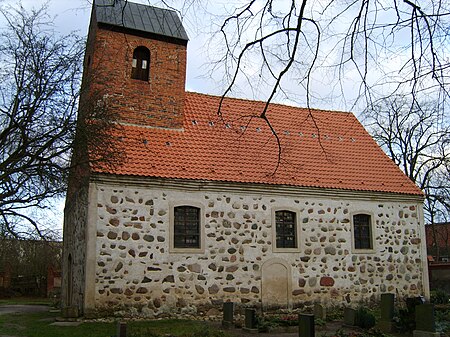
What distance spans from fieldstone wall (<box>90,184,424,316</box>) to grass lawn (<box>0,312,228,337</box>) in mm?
967

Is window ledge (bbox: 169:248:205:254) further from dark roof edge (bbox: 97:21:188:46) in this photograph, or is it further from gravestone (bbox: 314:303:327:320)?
dark roof edge (bbox: 97:21:188:46)

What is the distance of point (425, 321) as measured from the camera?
1041 centimetres

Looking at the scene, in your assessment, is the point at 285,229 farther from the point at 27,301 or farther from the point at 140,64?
the point at 27,301

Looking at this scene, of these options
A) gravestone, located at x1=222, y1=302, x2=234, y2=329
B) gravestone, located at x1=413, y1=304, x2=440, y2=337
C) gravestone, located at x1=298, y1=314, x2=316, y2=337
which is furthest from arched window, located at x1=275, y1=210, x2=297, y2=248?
gravestone, located at x1=298, y1=314, x2=316, y2=337

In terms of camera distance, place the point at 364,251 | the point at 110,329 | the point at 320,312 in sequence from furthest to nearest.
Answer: the point at 364,251, the point at 320,312, the point at 110,329

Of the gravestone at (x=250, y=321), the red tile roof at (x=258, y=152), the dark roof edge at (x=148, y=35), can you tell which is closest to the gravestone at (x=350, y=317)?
the gravestone at (x=250, y=321)

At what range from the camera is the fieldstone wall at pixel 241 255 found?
12.9 m

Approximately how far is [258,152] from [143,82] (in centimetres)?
442

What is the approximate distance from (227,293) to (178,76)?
7.19 metres

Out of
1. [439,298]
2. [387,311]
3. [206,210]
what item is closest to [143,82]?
[206,210]

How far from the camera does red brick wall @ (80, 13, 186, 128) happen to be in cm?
1494

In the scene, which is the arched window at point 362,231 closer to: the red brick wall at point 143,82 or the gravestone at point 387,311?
the gravestone at point 387,311

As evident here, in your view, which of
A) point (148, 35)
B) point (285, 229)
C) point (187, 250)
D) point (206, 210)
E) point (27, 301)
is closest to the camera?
point (187, 250)

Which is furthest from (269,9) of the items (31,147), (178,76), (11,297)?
(11,297)
